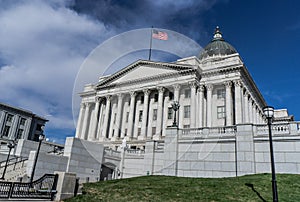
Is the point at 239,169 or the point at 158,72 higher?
the point at 158,72

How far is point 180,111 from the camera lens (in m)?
49.5

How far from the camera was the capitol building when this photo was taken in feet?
152

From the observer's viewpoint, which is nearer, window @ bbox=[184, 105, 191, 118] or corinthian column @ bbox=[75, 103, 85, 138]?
window @ bbox=[184, 105, 191, 118]

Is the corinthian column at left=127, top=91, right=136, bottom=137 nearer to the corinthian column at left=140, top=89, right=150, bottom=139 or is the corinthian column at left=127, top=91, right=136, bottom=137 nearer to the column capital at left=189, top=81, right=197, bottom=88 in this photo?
the corinthian column at left=140, top=89, right=150, bottom=139

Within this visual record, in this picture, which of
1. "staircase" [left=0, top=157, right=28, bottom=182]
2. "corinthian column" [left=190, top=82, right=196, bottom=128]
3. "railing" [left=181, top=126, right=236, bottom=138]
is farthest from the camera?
"corinthian column" [left=190, top=82, right=196, bottom=128]

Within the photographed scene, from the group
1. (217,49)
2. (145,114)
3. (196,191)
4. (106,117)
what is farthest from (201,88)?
(196,191)

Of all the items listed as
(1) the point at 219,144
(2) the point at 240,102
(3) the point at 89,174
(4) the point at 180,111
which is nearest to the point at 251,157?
(1) the point at 219,144

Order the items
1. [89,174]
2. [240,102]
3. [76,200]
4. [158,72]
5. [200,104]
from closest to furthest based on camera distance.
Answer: [76,200] < [89,174] < [240,102] < [200,104] < [158,72]

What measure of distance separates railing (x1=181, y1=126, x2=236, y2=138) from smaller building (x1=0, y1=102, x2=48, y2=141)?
61561 mm

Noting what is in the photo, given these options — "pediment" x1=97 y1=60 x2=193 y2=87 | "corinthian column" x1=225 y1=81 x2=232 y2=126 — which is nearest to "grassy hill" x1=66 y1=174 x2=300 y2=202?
"corinthian column" x1=225 y1=81 x2=232 y2=126

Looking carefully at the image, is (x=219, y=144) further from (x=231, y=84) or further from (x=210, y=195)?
(x=231, y=84)

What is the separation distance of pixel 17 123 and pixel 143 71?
42966 millimetres

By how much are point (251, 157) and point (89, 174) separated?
18.1m

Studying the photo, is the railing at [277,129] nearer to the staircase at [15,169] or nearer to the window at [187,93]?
the staircase at [15,169]
